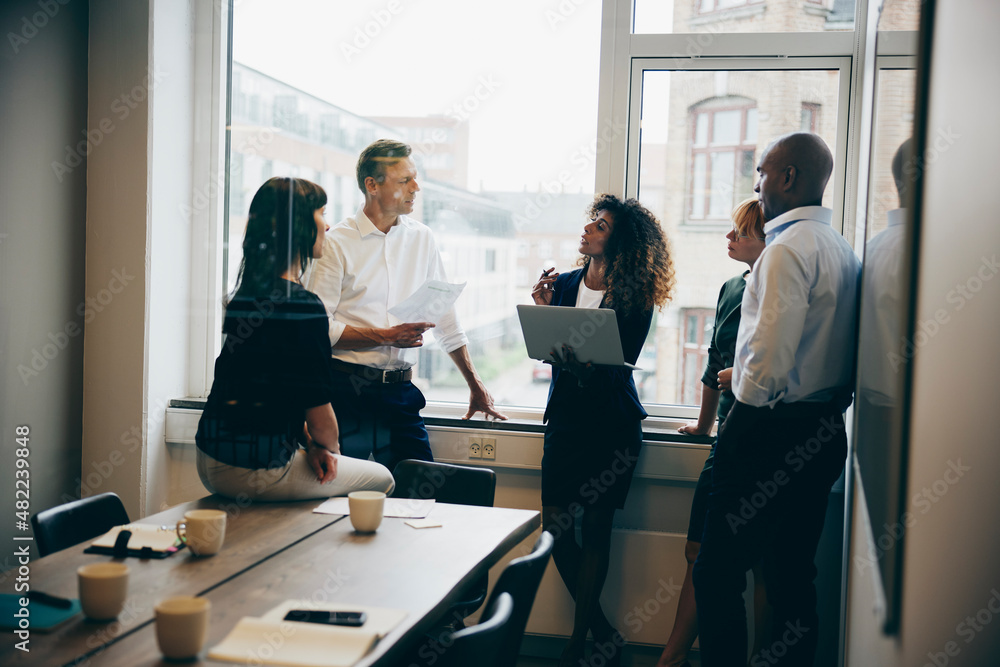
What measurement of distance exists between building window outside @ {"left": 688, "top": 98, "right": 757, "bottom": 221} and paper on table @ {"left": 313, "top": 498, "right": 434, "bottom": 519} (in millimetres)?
1708

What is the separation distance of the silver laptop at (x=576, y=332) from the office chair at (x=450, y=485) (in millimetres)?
507

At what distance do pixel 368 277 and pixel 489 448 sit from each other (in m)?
0.84

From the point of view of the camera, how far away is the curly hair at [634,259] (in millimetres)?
2723

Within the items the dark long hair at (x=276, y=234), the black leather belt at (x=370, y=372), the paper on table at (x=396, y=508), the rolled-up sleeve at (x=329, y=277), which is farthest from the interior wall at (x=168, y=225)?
the paper on table at (x=396, y=508)

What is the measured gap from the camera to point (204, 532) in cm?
163

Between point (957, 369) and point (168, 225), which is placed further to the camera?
point (168, 225)

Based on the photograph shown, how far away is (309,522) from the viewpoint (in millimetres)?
1928

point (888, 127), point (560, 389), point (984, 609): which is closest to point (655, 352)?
point (560, 389)

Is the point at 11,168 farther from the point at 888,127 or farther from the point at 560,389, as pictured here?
the point at 888,127

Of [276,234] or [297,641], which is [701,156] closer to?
[276,234]

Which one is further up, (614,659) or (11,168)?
(11,168)

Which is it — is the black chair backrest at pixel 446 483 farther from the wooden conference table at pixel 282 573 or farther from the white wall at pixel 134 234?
the white wall at pixel 134 234

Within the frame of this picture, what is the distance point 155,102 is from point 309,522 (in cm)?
215

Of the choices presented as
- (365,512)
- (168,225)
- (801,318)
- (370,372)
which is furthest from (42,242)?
(801,318)
